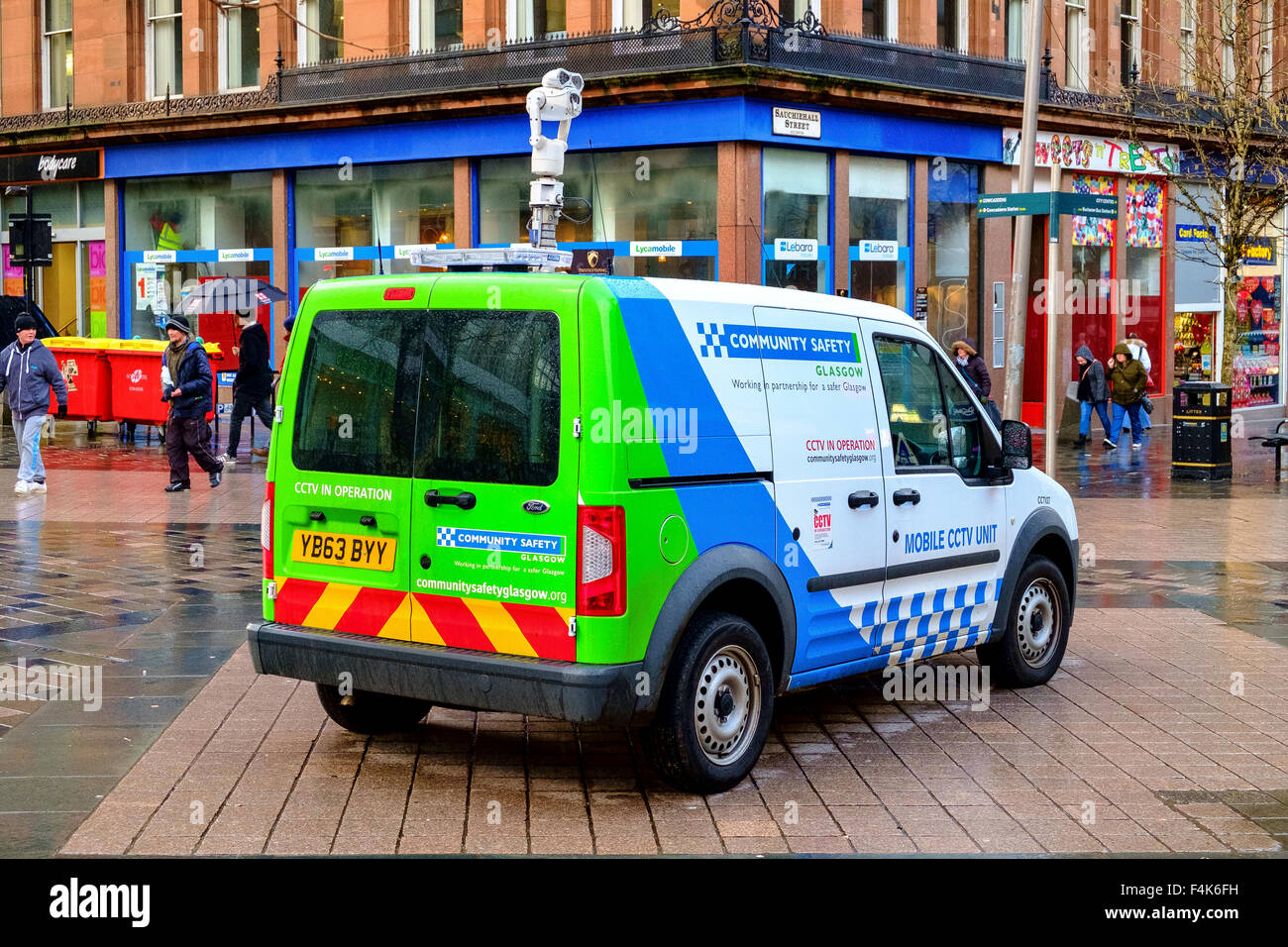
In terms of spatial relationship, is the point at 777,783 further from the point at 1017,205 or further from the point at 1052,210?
the point at 1017,205

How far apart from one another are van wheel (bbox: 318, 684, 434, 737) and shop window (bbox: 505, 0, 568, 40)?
19469 millimetres

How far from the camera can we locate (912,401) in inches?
296

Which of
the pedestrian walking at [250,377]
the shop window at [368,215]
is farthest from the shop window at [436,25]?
the pedestrian walking at [250,377]

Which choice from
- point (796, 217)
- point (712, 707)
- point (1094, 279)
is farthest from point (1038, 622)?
point (1094, 279)

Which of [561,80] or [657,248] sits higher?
[561,80]

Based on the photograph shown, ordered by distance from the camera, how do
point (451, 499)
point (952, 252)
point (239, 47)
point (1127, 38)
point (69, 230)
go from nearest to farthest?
point (451, 499)
point (952, 252)
point (239, 47)
point (1127, 38)
point (69, 230)

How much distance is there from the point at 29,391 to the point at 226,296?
11.0 metres

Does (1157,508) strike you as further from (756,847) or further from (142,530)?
(756,847)

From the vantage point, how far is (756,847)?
558cm

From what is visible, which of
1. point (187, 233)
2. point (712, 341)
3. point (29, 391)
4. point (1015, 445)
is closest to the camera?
point (712, 341)

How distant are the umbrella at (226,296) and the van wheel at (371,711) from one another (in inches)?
832

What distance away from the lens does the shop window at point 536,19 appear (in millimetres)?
25328

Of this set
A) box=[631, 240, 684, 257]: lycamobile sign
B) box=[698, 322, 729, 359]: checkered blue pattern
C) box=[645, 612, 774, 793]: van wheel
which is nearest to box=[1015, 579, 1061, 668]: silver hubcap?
box=[645, 612, 774, 793]: van wheel

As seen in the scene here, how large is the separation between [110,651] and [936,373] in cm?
474
